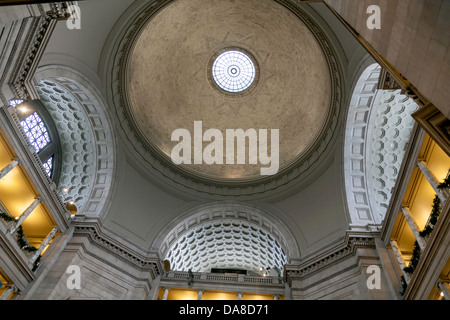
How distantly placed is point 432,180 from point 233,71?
1979 cm

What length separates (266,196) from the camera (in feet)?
77.4

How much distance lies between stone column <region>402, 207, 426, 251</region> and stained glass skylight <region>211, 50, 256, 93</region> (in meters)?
17.8

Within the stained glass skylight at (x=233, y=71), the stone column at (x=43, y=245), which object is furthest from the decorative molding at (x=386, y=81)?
the stained glass skylight at (x=233, y=71)

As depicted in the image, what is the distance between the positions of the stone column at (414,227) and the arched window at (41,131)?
62.6 feet

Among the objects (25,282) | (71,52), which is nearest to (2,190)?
(25,282)

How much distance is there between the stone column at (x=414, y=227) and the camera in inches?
462

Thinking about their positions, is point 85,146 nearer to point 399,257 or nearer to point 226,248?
point 226,248

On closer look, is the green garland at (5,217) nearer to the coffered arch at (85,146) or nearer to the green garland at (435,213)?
the coffered arch at (85,146)

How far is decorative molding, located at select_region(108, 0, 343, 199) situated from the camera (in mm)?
18875

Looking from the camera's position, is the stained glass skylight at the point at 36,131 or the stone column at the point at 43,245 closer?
the stone column at the point at 43,245

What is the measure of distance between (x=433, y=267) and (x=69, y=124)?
2075 cm

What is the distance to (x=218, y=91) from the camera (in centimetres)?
2792

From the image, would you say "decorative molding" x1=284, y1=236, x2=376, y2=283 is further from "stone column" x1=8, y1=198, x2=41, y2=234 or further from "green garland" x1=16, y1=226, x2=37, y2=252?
"stone column" x1=8, y1=198, x2=41, y2=234
